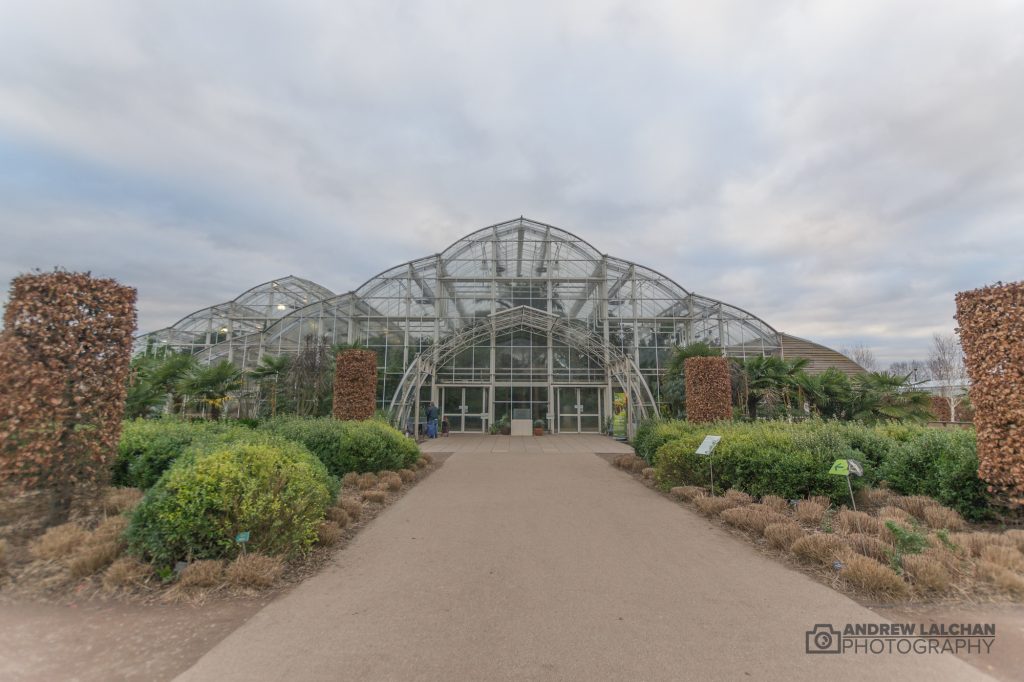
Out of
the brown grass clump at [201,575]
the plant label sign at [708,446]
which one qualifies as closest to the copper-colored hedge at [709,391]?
the plant label sign at [708,446]

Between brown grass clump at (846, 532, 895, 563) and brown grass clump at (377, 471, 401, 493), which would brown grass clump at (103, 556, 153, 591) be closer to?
brown grass clump at (377, 471, 401, 493)

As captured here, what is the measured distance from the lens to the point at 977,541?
478 centimetres

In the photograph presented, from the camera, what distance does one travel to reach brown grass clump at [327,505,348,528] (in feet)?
19.7

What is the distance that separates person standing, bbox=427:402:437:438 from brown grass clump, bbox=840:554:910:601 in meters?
17.8

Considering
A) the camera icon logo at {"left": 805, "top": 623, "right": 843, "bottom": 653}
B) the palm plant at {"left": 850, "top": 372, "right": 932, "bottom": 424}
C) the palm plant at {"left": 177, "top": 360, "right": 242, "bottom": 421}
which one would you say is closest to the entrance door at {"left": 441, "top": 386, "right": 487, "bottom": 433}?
the palm plant at {"left": 177, "top": 360, "right": 242, "bottom": 421}

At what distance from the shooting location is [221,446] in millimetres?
5676

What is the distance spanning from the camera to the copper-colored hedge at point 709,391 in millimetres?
12383

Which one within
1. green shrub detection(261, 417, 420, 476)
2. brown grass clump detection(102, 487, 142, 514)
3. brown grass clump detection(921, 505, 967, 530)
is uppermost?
green shrub detection(261, 417, 420, 476)

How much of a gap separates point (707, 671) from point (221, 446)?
5.60 metres

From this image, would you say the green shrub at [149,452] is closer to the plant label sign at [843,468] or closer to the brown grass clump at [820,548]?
the brown grass clump at [820,548]

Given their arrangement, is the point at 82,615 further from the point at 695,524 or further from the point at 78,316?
the point at 695,524

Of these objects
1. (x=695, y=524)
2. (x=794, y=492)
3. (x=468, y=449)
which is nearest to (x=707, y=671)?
(x=695, y=524)

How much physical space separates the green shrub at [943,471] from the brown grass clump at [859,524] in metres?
1.68

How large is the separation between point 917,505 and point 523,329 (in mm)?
17971
